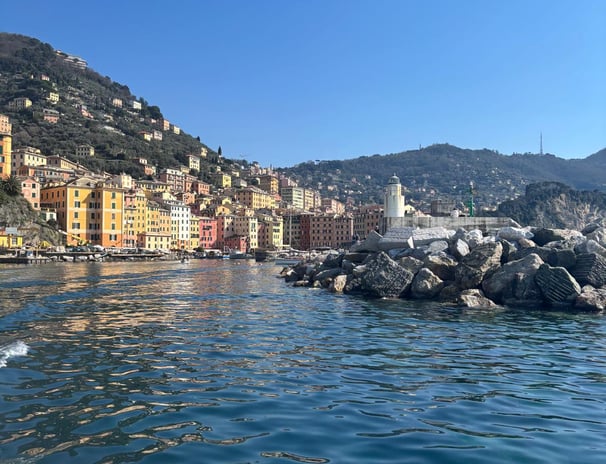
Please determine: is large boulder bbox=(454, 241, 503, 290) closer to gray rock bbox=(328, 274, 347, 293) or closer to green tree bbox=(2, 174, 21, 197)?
gray rock bbox=(328, 274, 347, 293)

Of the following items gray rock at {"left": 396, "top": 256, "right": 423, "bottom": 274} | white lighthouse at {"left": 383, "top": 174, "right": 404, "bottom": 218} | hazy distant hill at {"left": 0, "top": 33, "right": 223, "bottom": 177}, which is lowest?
gray rock at {"left": 396, "top": 256, "right": 423, "bottom": 274}

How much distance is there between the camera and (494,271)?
2105cm

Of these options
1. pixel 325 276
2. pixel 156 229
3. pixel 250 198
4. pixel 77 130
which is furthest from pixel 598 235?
pixel 77 130

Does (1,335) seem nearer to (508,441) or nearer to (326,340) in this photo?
(326,340)

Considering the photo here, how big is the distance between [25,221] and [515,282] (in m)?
74.0

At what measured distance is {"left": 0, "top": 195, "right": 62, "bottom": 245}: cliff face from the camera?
242 ft

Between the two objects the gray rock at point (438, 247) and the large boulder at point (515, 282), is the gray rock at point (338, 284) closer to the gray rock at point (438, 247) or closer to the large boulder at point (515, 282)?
the gray rock at point (438, 247)

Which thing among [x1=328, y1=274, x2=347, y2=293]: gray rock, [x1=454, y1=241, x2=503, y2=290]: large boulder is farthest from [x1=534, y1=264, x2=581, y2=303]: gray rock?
[x1=328, y1=274, x2=347, y2=293]: gray rock

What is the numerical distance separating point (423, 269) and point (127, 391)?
16446 mm

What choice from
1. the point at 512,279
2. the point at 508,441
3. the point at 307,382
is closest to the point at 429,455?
the point at 508,441

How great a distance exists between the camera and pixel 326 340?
39.4 feet

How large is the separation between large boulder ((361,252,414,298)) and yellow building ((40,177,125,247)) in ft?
234

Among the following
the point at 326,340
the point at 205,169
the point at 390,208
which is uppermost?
the point at 205,169

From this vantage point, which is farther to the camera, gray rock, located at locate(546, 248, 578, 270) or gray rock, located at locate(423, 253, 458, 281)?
gray rock, located at locate(423, 253, 458, 281)
